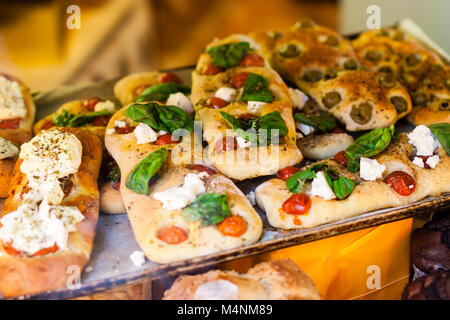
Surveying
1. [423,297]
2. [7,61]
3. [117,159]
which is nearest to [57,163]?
[117,159]

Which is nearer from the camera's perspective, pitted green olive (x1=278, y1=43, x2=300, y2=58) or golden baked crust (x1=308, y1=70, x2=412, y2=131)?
golden baked crust (x1=308, y1=70, x2=412, y2=131)

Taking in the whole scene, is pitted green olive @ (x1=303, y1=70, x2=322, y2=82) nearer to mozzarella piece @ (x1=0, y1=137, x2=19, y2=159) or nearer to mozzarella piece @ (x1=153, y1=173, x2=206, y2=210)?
mozzarella piece @ (x1=153, y1=173, x2=206, y2=210)

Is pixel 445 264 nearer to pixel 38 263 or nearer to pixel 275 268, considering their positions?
pixel 275 268

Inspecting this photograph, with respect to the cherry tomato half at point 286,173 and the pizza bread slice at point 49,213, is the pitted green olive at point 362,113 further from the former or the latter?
the pizza bread slice at point 49,213

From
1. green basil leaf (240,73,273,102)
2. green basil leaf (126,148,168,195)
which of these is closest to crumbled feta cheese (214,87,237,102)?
green basil leaf (240,73,273,102)

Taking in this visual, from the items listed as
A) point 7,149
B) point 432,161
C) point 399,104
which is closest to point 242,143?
point 432,161

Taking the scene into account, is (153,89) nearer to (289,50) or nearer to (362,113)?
(289,50)
